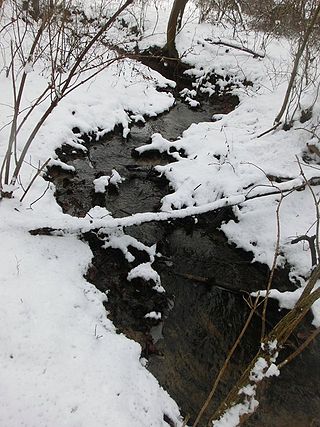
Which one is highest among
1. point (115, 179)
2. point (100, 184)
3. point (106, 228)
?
point (115, 179)

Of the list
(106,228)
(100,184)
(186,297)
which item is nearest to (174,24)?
(100,184)

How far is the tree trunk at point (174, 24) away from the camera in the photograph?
1116cm

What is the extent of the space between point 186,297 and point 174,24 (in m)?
9.71

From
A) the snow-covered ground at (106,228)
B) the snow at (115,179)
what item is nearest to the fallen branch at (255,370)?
the snow-covered ground at (106,228)

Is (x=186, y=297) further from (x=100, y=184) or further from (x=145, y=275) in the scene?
(x=100, y=184)

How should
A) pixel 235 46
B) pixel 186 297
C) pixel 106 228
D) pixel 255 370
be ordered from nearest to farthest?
pixel 255 370 → pixel 186 297 → pixel 106 228 → pixel 235 46

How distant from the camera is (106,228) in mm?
5262

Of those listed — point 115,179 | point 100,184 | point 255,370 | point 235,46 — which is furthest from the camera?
point 235,46

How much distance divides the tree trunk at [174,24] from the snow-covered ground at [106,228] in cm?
147

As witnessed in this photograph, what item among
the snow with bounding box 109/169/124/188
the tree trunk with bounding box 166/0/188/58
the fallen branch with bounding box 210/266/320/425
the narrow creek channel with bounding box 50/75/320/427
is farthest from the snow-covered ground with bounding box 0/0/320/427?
the tree trunk with bounding box 166/0/188/58

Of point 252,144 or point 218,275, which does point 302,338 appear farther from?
point 252,144

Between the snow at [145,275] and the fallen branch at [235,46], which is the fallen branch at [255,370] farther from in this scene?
the fallen branch at [235,46]

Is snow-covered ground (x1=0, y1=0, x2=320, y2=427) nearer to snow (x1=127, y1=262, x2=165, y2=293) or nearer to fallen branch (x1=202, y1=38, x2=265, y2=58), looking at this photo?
snow (x1=127, y1=262, x2=165, y2=293)

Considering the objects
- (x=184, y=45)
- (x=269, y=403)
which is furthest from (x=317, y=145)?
(x=184, y=45)
